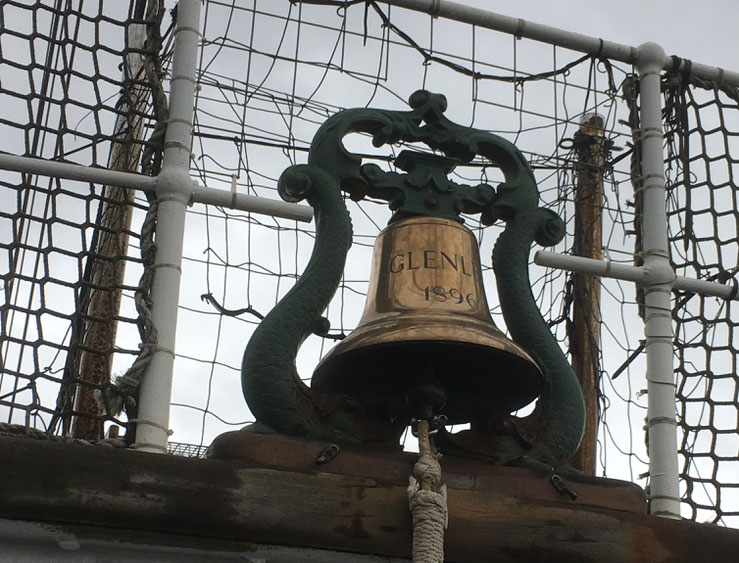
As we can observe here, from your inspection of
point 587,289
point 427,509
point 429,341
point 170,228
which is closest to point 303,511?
point 427,509

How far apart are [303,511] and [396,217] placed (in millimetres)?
1143

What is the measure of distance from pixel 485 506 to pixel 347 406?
51 cm

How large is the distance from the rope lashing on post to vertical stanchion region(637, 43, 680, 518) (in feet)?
3.61

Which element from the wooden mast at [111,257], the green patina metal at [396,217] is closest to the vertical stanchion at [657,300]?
the green patina metal at [396,217]

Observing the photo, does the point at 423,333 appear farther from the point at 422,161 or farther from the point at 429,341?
the point at 422,161

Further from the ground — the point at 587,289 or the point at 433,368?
the point at 587,289

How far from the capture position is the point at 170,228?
164 inches

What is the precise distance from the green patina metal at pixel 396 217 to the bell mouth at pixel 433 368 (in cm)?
8

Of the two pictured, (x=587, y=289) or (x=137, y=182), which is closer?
(x=137, y=182)

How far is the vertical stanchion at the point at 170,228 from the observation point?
3902 millimetres

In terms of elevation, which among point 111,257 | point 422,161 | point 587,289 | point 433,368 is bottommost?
point 433,368

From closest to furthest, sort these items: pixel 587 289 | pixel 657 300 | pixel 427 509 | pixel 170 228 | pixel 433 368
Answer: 1. pixel 427 509
2. pixel 433 368
3. pixel 170 228
4. pixel 657 300
5. pixel 587 289

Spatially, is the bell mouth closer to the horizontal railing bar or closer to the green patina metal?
the green patina metal

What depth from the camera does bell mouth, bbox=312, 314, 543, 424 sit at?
12.7 ft
